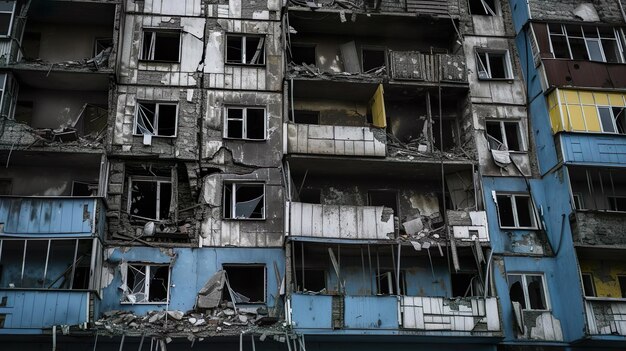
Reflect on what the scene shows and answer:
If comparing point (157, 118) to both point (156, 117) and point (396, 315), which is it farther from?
point (396, 315)

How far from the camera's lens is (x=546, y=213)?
24.7 metres

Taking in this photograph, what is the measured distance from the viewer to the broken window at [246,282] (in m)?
23.0

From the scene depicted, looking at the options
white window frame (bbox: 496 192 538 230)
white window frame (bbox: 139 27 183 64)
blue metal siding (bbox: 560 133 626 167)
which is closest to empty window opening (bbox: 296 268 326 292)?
white window frame (bbox: 496 192 538 230)

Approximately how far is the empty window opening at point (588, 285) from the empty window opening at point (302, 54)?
1291 centimetres

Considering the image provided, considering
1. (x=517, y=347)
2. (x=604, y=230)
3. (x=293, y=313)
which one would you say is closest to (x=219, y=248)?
(x=293, y=313)

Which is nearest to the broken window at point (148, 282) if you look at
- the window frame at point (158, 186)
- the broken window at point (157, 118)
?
the window frame at point (158, 186)

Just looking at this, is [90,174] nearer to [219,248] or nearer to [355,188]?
[219,248]

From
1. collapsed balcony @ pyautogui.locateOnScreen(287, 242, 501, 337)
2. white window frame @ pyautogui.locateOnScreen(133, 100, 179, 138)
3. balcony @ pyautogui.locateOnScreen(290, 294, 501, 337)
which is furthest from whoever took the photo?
white window frame @ pyautogui.locateOnScreen(133, 100, 179, 138)

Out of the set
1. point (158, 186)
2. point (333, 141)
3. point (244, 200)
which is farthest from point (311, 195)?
point (158, 186)

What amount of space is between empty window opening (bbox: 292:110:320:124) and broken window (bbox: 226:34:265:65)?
2.43 metres

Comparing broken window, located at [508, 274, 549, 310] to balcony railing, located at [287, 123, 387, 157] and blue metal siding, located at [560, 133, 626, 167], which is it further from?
balcony railing, located at [287, 123, 387, 157]

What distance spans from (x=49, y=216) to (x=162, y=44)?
325 inches

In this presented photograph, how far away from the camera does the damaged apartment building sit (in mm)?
21984

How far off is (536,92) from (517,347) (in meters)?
9.65
